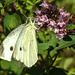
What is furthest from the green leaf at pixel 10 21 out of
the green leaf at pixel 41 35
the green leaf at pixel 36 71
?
the green leaf at pixel 36 71

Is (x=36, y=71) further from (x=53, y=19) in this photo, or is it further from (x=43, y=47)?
(x=53, y=19)

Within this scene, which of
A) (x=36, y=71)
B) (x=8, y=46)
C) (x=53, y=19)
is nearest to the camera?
(x=8, y=46)

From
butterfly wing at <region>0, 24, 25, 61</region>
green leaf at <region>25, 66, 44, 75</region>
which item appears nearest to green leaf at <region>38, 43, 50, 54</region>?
green leaf at <region>25, 66, 44, 75</region>

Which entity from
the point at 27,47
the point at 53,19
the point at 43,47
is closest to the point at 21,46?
the point at 27,47

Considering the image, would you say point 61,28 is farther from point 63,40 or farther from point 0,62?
point 0,62

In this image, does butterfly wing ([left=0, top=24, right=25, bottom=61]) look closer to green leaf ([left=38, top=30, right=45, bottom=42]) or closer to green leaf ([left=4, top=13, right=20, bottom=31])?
green leaf ([left=4, top=13, right=20, bottom=31])

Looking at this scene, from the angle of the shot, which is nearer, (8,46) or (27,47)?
(8,46)

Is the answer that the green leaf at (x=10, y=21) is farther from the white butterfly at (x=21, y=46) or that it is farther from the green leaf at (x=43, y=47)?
the green leaf at (x=43, y=47)
